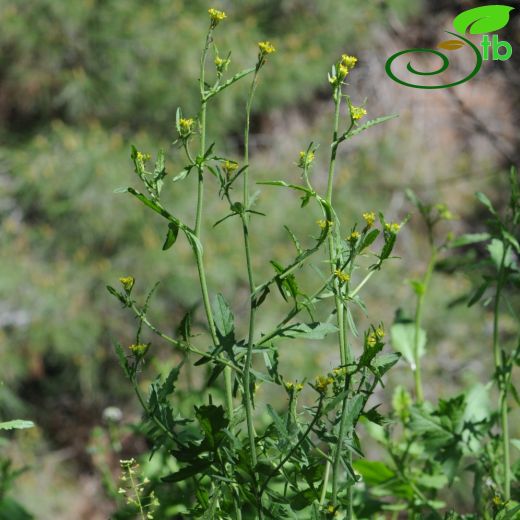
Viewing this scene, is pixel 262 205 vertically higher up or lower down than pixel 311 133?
lower down

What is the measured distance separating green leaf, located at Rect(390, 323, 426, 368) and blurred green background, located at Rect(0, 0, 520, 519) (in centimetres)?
169

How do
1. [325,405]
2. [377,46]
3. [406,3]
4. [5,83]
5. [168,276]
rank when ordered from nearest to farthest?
[325,405], [168,276], [5,83], [406,3], [377,46]

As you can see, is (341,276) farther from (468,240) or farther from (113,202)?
(113,202)

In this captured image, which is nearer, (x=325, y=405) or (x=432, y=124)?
(x=325, y=405)

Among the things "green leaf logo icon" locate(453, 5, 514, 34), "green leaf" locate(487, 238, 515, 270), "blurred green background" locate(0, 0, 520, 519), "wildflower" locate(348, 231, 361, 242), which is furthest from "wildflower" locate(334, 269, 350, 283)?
"blurred green background" locate(0, 0, 520, 519)

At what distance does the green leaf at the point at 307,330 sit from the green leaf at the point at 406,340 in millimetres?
260

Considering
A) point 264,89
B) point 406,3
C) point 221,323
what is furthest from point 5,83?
point 221,323

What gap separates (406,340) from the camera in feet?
2.37

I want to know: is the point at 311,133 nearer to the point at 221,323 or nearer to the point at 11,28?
the point at 11,28

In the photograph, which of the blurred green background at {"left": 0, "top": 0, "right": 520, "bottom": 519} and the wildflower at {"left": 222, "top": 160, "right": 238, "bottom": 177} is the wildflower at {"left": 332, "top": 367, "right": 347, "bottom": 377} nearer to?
the wildflower at {"left": 222, "top": 160, "right": 238, "bottom": 177}

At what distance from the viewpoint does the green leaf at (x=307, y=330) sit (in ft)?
1.49

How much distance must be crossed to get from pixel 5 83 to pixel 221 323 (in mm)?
2536

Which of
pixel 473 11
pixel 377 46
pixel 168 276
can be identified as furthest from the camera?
pixel 377 46

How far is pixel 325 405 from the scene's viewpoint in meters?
0.44
